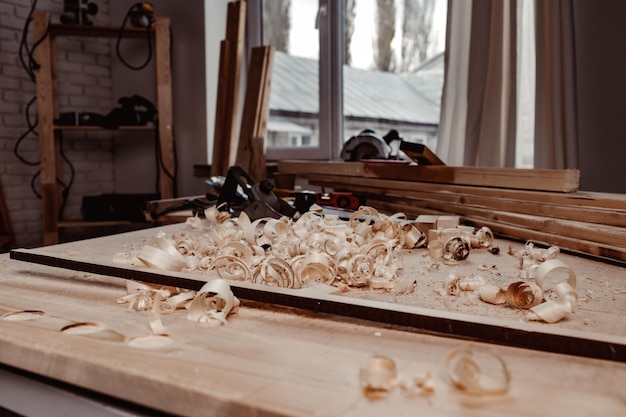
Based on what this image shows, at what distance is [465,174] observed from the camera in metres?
1.42

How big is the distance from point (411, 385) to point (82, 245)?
89cm

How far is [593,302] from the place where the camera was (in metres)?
0.68

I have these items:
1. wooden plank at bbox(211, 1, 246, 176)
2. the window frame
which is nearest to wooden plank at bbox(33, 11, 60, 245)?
wooden plank at bbox(211, 1, 246, 176)

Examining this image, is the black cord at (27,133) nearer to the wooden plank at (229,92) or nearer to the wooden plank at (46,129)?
the wooden plank at (46,129)

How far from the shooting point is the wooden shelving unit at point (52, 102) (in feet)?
9.91

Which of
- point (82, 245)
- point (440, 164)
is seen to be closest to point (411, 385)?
point (82, 245)

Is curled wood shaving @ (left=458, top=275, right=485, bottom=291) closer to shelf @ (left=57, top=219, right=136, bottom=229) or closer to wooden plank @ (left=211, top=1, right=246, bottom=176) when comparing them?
wooden plank @ (left=211, top=1, right=246, bottom=176)

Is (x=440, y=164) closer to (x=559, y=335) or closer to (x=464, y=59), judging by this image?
(x=464, y=59)

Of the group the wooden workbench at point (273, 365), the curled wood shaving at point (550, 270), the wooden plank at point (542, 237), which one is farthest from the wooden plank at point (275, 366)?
the wooden plank at point (542, 237)

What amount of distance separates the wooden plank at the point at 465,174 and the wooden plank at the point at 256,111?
789 mm

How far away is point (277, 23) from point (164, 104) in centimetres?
86

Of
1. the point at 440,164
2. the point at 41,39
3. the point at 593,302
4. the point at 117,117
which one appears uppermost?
the point at 41,39

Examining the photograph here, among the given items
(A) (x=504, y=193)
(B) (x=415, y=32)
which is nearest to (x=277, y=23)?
(B) (x=415, y=32)

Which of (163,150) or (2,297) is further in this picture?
(163,150)
